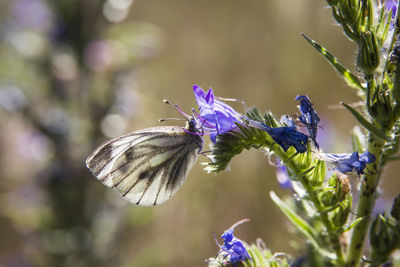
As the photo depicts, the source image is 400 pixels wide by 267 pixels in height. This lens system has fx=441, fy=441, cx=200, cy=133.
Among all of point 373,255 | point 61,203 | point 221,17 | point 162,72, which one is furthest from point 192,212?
point 373,255

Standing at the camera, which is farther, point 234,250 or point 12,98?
point 12,98

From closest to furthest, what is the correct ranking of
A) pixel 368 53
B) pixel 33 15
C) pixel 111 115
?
pixel 368 53 < pixel 111 115 < pixel 33 15

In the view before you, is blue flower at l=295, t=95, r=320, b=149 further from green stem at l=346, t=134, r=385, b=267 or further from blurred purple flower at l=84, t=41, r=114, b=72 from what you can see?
blurred purple flower at l=84, t=41, r=114, b=72

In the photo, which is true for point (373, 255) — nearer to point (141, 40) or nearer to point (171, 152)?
point (171, 152)

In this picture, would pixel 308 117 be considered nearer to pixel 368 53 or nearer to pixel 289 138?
pixel 289 138

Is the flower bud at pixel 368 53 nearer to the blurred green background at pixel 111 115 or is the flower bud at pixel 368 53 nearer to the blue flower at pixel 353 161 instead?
the blue flower at pixel 353 161

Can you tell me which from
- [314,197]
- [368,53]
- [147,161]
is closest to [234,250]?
[314,197]
